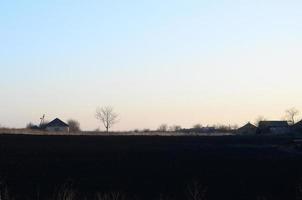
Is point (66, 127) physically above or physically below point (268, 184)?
above

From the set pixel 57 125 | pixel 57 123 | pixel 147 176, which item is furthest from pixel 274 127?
pixel 147 176

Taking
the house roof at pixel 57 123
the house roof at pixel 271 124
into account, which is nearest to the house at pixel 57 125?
the house roof at pixel 57 123

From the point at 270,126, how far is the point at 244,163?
11428cm

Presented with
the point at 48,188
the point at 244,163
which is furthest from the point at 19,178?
the point at 244,163

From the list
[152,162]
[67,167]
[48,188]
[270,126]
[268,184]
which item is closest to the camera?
[48,188]

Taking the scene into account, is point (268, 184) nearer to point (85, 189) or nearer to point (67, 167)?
point (85, 189)

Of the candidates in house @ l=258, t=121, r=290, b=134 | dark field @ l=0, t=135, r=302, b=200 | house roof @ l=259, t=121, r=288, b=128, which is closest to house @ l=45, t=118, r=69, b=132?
house @ l=258, t=121, r=290, b=134

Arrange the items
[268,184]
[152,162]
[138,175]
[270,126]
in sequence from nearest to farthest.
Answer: [268,184] → [138,175] → [152,162] → [270,126]

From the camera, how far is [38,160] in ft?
113

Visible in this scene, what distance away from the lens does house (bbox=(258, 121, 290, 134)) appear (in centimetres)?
13925

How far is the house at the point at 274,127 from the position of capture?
139 m

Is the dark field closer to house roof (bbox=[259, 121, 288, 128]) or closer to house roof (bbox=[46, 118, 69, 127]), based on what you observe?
house roof (bbox=[259, 121, 288, 128])

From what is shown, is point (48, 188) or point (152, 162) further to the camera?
point (152, 162)

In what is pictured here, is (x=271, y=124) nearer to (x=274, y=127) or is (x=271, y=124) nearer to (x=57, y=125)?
(x=274, y=127)
